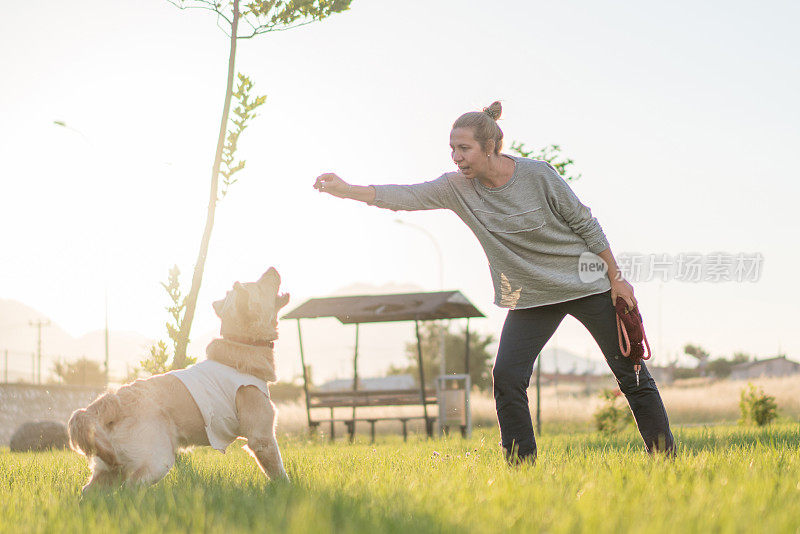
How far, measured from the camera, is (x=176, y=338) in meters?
8.16

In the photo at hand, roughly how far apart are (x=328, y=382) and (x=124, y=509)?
85965mm

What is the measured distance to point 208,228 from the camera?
27.5 ft

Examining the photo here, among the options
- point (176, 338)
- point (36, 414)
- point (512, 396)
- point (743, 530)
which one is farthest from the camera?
point (36, 414)

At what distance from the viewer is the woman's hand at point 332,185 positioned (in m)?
4.75

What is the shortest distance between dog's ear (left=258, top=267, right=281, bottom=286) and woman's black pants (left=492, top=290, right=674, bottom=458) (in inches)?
61.1

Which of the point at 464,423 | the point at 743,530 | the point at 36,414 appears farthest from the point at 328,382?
the point at 743,530

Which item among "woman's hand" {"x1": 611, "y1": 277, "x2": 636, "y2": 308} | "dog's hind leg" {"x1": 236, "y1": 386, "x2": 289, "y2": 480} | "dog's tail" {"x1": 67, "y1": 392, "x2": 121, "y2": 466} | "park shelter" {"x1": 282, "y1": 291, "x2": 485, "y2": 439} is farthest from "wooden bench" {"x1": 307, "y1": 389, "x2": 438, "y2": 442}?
"dog's tail" {"x1": 67, "y1": 392, "x2": 121, "y2": 466}

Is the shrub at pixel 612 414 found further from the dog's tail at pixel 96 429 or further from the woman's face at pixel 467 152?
the dog's tail at pixel 96 429

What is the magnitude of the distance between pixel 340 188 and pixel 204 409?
1.61 m

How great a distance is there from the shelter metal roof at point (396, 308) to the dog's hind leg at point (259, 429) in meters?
9.96

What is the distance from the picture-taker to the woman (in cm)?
475

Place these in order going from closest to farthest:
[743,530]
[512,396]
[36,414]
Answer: [743,530] < [512,396] < [36,414]

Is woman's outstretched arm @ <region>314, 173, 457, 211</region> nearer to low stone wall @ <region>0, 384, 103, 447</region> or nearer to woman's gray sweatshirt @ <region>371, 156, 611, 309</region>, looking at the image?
woman's gray sweatshirt @ <region>371, 156, 611, 309</region>

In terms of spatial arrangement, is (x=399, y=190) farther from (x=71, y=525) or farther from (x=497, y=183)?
(x=71, y=525)
